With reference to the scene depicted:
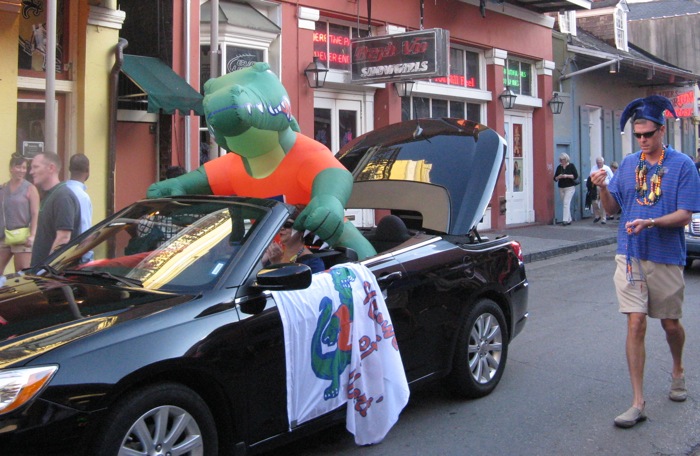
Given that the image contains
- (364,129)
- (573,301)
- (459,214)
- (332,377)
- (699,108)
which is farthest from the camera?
(699,108)

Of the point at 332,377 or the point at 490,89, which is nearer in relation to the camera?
the point at 332,377

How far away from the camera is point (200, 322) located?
358cm

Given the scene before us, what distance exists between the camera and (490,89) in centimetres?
1806

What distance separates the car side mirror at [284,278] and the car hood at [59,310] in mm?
374

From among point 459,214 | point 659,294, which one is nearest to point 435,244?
point 459,214

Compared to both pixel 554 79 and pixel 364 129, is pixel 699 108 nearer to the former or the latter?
pixel 554 79

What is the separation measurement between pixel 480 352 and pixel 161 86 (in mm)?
6309

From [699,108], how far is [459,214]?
995 inches

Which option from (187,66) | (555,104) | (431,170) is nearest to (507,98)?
(555,104)

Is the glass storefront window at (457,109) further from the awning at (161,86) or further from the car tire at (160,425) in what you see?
the car tire at (160,425)

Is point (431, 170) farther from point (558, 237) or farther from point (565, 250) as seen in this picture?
point (558, 237)

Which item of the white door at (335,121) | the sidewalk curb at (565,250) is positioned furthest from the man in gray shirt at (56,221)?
the sidewalk curb at (565,250)

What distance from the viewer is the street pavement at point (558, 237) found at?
1496cm

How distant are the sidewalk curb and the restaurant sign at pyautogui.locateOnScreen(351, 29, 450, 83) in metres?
3.87
